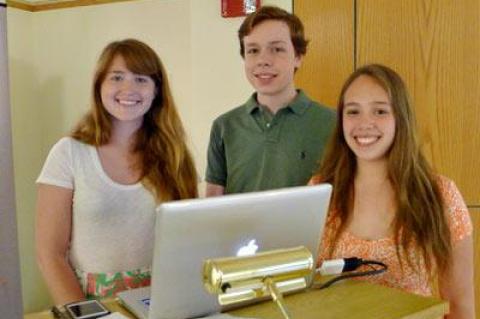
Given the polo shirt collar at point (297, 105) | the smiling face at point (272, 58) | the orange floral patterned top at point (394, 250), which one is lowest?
the orange floral patterned top at point (394, 250)

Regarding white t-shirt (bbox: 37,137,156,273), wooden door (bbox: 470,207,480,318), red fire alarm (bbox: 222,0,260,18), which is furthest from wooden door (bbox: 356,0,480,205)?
white t-shirt (bbox: 37,137,156,273)

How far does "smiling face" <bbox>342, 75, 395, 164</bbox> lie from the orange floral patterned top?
21 centimetres

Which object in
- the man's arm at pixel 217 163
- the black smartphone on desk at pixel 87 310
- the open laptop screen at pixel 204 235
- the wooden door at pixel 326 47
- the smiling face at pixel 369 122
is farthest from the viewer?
the wooden door at pixel 326 47

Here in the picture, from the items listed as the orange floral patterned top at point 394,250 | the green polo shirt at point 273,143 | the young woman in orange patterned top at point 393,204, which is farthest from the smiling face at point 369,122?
the green polo shirt at point 273,143

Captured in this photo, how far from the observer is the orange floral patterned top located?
60.1 inches

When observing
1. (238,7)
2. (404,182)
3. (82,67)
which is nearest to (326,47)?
(238,7)

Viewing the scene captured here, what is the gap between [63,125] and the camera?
400 centimetres

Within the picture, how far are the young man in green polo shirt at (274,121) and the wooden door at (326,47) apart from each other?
0.55m

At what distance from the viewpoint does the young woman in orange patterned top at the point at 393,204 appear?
5.09 ft

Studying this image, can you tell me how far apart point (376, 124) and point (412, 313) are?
72 centimetres

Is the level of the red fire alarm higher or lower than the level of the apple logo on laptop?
higher

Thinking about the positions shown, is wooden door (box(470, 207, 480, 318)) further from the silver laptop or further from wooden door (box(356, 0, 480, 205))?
the silver laptop

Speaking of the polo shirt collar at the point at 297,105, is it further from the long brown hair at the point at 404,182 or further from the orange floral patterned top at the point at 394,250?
the orange floral patterned top at the point at 394,250

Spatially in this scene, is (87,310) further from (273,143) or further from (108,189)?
(273,143)
